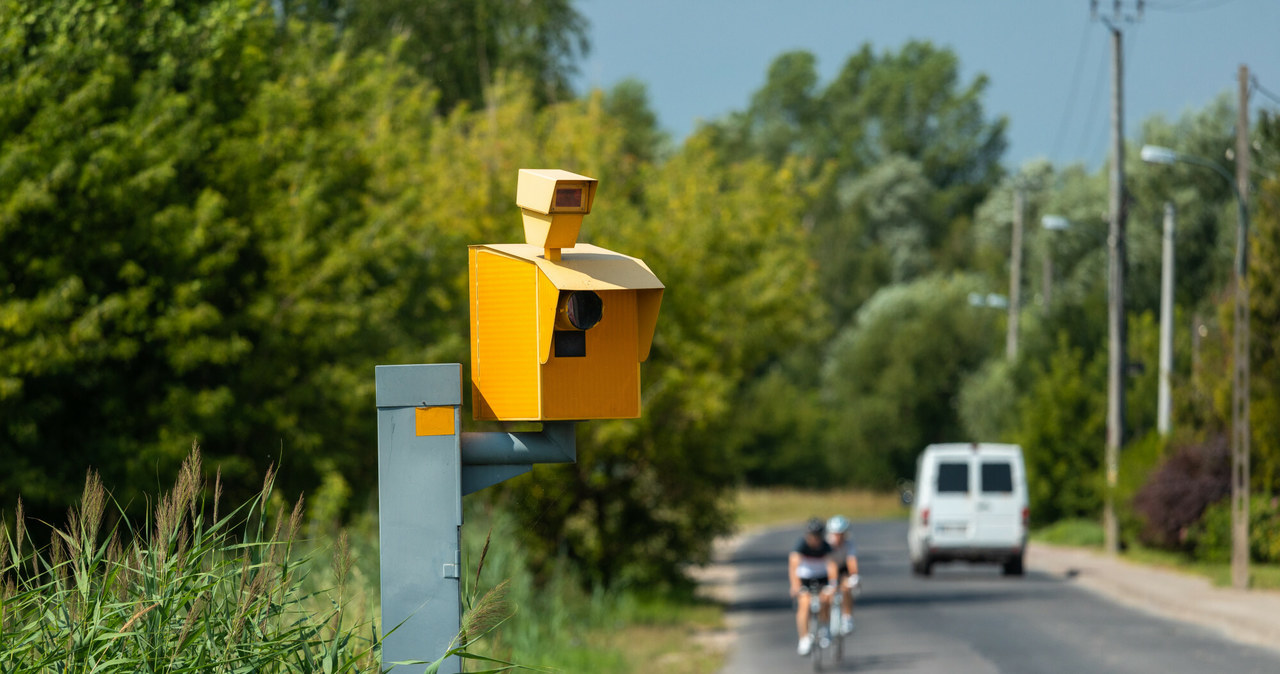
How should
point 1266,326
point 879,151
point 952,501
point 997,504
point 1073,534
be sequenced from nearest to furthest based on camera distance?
point 1266,326 < point 997,504 < point 952,501 < point 1073,534 < point 879,151

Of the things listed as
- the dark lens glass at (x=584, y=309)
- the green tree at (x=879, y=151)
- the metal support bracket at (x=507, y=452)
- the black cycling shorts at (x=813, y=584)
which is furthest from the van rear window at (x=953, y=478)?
the green tree at (x=879, y=151)

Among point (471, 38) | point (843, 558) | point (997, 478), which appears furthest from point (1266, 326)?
point (471, 38)

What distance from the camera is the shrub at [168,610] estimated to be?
3590mm

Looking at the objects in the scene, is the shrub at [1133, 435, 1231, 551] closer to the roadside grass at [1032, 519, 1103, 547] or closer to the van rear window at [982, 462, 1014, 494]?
the van rear window at [982, 462, 1014, 494]

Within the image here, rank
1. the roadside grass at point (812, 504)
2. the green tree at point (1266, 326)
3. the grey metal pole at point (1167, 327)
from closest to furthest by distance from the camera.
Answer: the green tree at point (1266, 326)
the grey metal pole at point (1167, 327)
the roadside grass at point (812, 504)

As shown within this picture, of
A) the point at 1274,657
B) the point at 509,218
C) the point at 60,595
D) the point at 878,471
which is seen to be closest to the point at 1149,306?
the point at 878,471

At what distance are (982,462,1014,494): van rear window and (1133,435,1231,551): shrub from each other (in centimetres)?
293

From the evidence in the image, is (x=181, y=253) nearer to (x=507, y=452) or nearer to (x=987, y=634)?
(x=507, y=452)

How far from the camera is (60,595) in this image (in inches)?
148

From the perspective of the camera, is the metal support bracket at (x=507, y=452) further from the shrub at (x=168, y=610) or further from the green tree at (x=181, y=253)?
the green tree at (x=181, y=253)

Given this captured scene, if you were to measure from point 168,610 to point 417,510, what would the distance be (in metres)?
0.67

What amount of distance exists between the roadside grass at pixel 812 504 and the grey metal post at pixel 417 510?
57.1m

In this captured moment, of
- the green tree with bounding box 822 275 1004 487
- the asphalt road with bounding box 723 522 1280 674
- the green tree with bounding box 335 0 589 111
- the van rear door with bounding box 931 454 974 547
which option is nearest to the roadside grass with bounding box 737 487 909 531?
the green tree with bounding box 822 275 1004 487

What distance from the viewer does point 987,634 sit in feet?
57.4
